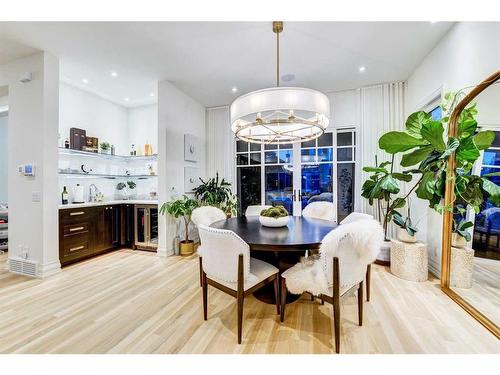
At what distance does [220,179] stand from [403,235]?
11.7ft

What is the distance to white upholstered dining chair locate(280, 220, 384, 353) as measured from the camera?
166cm

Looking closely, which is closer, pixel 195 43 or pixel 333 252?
pixel 333 252

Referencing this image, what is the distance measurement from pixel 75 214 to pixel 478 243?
16.7 ft

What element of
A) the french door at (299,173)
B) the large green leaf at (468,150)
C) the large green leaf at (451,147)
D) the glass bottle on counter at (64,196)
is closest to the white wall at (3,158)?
the glass bottle on counter at (64,196)

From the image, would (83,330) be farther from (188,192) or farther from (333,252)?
(188,192)

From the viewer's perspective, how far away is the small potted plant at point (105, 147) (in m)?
4.54

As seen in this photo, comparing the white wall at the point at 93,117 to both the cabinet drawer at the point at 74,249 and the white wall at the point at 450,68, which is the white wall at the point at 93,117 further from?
the white wall at the point at 450,68

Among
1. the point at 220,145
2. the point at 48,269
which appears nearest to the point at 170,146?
the point at 220,145

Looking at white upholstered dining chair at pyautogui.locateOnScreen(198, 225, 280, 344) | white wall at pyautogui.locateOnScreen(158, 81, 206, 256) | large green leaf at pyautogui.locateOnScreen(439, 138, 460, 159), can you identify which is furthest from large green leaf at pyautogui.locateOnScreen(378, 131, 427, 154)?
white wall at pyautogui.locateOnScreen(158, 81, 206, 256)

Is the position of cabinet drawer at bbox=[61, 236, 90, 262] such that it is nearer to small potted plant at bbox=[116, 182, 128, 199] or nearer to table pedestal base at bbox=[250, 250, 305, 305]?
small potted plant at bbox=[116, 182, 128, 199]

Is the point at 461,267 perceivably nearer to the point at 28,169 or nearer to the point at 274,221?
the point at 274,221
